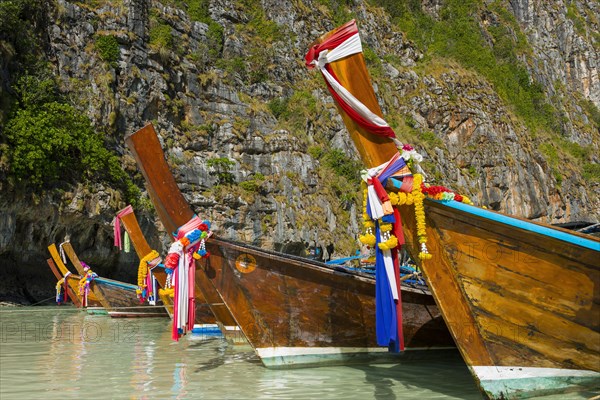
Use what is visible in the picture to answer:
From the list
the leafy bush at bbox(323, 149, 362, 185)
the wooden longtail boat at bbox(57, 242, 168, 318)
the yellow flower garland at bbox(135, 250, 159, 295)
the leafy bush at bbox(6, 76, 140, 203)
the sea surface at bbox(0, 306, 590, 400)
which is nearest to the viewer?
the sea surface at bbox(0, 306, 590, 400)

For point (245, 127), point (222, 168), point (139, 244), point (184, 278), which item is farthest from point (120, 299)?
point (245, 127)

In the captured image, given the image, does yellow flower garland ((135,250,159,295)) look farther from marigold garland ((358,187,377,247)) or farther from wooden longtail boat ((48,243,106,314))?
marigold garland ((358,187,377,247))

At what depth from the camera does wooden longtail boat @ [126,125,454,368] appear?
6703mm

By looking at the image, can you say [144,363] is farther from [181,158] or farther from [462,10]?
[462,10]

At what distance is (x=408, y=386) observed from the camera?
223 inches

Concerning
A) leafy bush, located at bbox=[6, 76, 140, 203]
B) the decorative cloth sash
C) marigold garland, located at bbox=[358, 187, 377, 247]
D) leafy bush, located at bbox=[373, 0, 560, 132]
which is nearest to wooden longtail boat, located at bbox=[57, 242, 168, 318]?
leafy bush, located at bbox=[6, 76, 140, 203]

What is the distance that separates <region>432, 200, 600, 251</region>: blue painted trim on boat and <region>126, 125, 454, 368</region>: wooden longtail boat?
2.33 metres

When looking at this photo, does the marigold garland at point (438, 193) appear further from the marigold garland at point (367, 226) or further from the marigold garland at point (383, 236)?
the marigold garland at point (367, 226)

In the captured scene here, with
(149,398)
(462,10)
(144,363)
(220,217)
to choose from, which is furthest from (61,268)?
(462,10)

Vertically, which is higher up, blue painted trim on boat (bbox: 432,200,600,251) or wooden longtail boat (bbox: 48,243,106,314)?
blue painted trim on boat (bbox: 432,200,600,251)

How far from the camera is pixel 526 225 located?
4531mm

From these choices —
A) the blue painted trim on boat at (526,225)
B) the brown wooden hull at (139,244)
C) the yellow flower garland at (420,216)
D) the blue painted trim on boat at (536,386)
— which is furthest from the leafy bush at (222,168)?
the blue painted trim on boat at (536,386)

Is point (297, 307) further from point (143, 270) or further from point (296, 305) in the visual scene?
point (143, 270)

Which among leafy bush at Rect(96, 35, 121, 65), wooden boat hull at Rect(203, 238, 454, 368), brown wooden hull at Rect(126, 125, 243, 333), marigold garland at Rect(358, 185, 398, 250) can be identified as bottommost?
wooden boat hull at Rect(203, 238, 454, 368)
